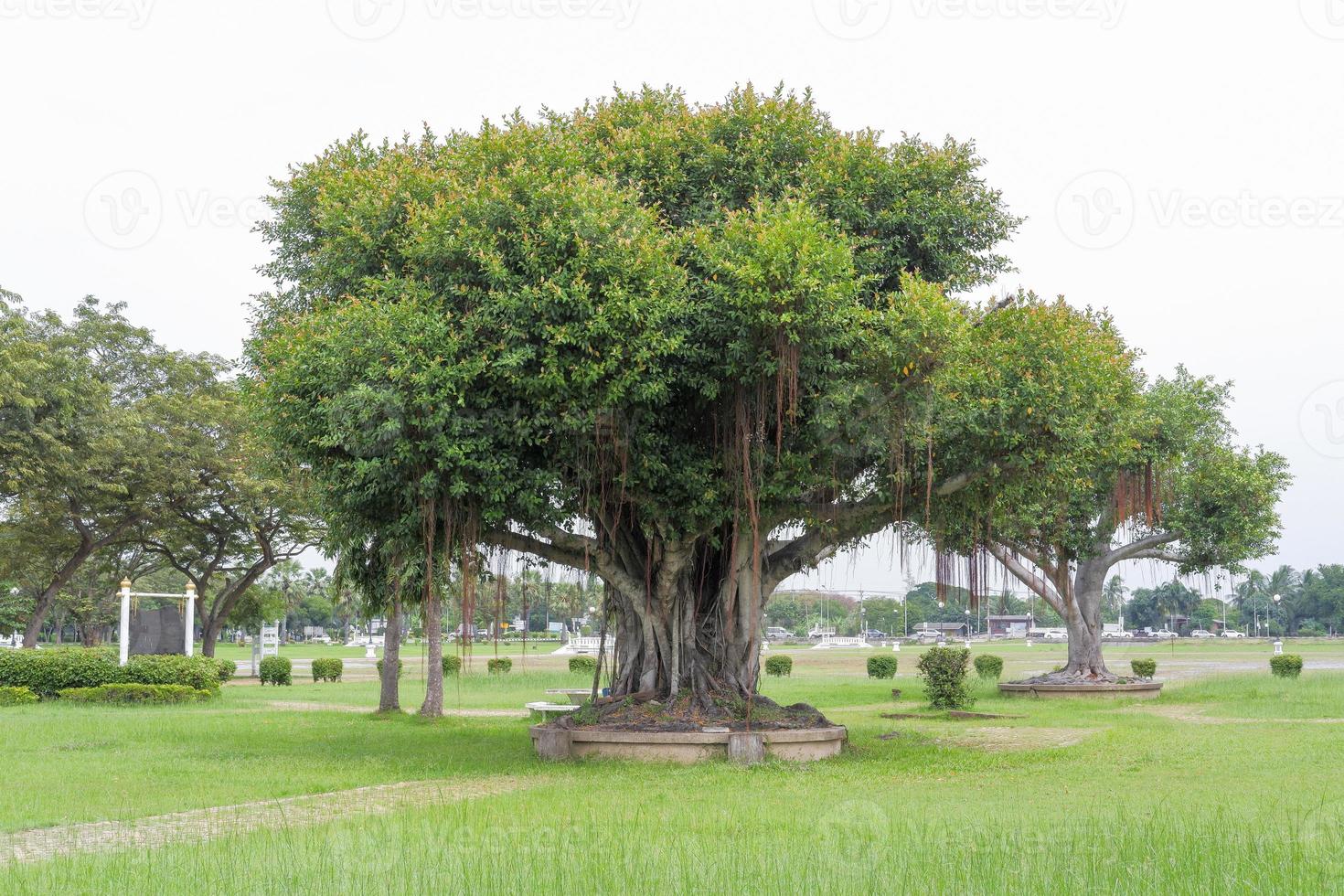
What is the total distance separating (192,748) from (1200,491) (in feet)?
70.1

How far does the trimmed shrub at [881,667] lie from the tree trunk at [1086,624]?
708 centimetres

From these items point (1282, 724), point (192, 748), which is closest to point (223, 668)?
point (192, 748)

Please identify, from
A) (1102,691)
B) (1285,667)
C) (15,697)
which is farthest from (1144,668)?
(15,697)

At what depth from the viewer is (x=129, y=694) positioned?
84.8 feet

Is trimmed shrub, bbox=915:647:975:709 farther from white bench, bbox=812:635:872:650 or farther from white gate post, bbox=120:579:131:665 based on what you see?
white bench, bbox=812:635:872:650

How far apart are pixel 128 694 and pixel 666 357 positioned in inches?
721

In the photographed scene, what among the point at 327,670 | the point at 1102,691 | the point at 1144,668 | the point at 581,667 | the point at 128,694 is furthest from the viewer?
the point at 581,667

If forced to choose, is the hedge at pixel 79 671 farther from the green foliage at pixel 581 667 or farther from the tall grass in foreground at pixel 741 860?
the tall grass in foreground at pixel 741 860

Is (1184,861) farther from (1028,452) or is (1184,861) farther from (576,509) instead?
(576,509)

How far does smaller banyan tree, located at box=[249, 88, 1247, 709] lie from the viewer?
→ 12547 mm

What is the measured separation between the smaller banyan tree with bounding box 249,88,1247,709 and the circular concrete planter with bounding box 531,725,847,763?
1.05 meters

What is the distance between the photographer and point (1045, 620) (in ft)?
490

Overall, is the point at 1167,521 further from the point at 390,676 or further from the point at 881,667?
the point at 390,676

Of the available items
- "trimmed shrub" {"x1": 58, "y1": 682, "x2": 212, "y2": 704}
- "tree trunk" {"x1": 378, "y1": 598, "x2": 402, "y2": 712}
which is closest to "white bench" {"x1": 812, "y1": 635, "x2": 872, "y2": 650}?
"trimmed shrub" {"x1": 58, "y1": 682, "x2": 212, "y2": 704}
